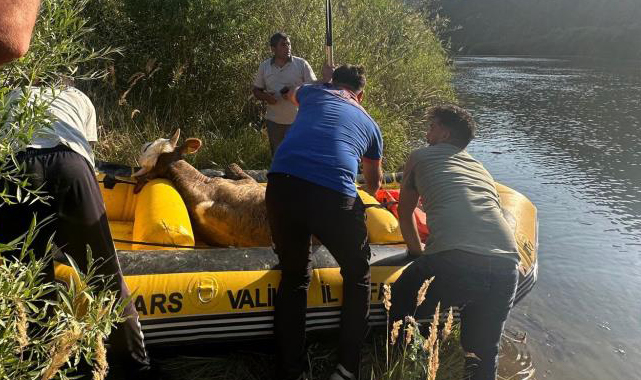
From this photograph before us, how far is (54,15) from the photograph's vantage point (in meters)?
1.70

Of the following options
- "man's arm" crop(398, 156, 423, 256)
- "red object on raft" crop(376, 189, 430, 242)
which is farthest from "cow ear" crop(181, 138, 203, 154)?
"man's arm" crop(398, 156, 423, 256)

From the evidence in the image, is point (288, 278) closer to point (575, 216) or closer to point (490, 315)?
point (490, 315)

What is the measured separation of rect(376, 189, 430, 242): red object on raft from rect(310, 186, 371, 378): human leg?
2.76 feet

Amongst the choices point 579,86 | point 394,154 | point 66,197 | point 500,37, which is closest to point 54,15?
point 66,197

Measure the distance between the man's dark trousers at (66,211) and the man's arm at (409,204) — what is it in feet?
5.91

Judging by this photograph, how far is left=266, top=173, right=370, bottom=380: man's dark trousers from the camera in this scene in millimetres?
3092

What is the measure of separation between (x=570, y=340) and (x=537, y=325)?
0.30 meters

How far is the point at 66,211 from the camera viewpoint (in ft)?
8.52

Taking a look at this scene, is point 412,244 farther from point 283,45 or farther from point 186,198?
point 283,45

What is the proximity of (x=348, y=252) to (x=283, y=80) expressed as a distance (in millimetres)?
3829

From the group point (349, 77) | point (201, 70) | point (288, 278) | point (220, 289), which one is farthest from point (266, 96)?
point (288, 278)

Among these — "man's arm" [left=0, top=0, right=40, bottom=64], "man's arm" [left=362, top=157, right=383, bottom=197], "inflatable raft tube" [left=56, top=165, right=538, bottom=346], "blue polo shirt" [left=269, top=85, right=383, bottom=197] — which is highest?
"man's arm" [left=0, top=0, right=40, bottom=64]

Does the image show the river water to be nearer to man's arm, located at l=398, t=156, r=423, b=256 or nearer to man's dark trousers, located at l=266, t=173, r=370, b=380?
man's arm, located at l=398, t=156, r=423, b=256

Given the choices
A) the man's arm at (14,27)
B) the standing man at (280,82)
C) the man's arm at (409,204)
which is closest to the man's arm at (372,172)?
the man's arm at (409,204)
